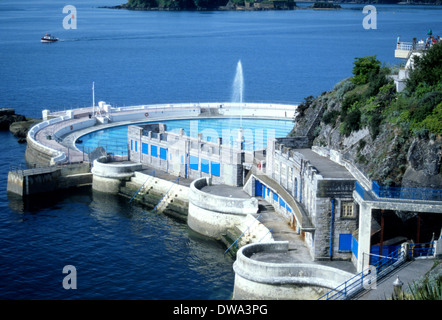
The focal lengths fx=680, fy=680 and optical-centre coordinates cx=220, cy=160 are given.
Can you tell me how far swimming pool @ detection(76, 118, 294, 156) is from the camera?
235 ft

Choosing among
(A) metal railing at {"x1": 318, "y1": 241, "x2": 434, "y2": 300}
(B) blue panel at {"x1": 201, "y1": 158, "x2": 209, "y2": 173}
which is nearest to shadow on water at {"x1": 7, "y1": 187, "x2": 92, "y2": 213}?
(B) blue panel at {"x1": 201, "y1": 158, "x2": 209, "y2": 173}

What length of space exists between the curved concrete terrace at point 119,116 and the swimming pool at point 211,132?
1.23 meters

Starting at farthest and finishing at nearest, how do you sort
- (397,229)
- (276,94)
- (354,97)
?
(276,94)
(354,97)
(397,229)

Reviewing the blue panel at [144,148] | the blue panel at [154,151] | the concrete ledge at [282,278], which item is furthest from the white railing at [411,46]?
the concrete ledge at [282,278]

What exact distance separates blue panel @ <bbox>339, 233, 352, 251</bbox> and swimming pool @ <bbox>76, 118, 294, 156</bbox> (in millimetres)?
29551

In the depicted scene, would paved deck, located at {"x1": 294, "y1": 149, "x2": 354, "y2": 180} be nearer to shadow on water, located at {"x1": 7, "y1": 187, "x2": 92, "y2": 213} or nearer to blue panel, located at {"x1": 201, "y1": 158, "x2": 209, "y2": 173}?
blue panel, located at {"x1": 201, "y1": 158, "x2": 209, "y2": 173}

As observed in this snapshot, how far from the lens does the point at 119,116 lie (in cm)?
8300

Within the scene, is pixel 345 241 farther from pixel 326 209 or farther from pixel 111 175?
pixel 111 175

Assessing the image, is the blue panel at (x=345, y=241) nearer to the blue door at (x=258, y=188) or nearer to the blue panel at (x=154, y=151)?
the blue door at (x=258, y=188)

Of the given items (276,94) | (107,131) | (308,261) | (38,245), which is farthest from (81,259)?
(276,94)

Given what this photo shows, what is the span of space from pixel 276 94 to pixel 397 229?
3615 inches

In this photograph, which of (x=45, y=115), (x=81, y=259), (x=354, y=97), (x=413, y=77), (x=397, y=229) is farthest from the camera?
(x=45, y=115)
